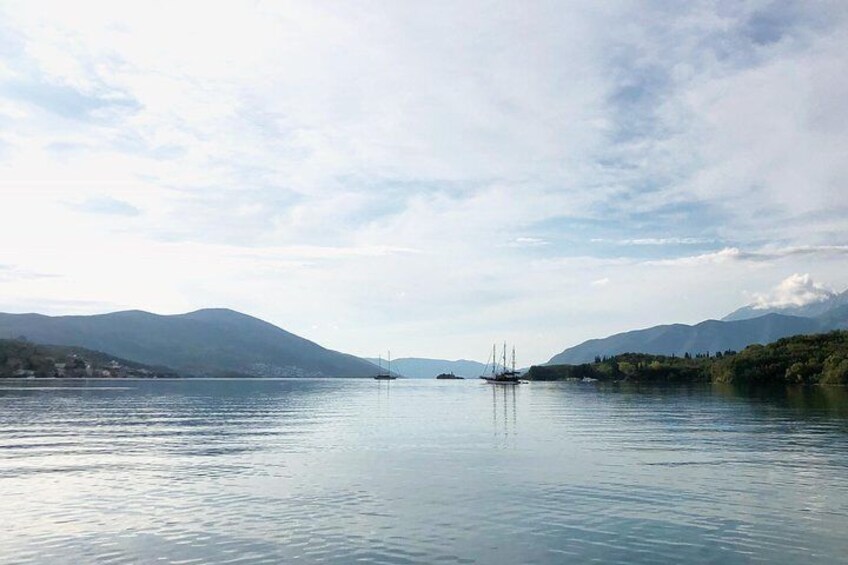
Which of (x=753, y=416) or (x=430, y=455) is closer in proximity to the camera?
(x=430, y=455)

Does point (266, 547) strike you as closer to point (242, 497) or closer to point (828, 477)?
point (242, 497)

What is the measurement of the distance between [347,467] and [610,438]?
41.6 m

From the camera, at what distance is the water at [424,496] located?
3559 cm

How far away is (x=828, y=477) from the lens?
186ft

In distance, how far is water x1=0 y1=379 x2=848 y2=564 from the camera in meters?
35.6

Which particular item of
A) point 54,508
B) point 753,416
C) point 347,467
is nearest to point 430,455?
point 347,467

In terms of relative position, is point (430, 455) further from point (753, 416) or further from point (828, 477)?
point (753, 416)

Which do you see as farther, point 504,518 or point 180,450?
point 180,450

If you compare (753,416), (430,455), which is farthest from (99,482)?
(753,416)

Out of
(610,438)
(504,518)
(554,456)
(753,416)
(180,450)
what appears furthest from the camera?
(753,416)

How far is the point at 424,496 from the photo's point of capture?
4909 centimetres

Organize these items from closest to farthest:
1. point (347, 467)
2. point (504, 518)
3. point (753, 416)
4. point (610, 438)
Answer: point (504, 518), point (347, 467), point (610, 438), point (753, 416)

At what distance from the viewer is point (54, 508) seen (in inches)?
1796

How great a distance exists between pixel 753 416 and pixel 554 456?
7292 cm
